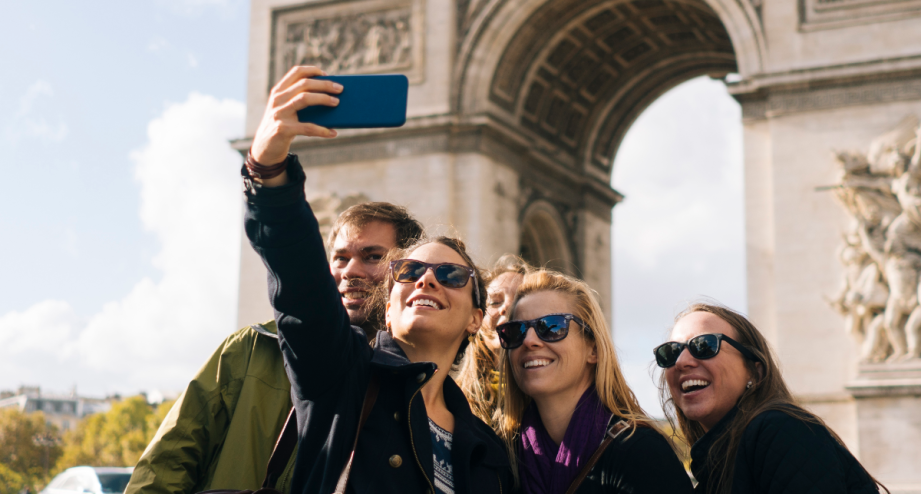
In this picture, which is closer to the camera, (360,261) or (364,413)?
(364,413)

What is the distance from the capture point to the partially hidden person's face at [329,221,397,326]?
3.86 meters

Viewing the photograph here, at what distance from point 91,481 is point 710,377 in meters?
10.3

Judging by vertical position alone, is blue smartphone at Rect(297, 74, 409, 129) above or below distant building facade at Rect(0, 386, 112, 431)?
above

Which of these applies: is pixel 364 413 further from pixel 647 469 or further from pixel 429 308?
pixel 647 469

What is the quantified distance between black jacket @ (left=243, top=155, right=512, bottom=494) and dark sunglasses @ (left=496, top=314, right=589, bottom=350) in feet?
1.90

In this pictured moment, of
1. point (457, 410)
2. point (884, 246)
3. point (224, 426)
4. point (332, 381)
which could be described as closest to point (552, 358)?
point (457, 410)

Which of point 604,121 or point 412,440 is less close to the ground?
point 604,121

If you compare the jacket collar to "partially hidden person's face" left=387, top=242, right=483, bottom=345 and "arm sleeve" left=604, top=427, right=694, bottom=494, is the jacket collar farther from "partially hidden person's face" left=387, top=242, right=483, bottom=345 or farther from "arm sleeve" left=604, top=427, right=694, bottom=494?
"arm sleeve" left=604, top=427, right=694, bottom=494

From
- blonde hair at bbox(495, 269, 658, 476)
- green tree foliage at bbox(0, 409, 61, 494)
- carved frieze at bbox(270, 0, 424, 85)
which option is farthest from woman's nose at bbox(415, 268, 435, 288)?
green tree foliage at bbox(0, 409, 61, 494)

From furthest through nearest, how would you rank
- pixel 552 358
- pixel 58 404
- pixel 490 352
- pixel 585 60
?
pixel 58 404 < pixel 585 60 < pixel 490 352 < pixel 552 358

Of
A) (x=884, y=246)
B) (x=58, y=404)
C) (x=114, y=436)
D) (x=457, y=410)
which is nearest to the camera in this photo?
(x=457, y=410)

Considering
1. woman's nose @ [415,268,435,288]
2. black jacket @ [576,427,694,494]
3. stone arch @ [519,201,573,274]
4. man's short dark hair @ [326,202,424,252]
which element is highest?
stone arch @ [519,201,573,274]

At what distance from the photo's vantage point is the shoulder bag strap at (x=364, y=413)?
285 cm

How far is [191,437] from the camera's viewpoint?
349 centimetres
